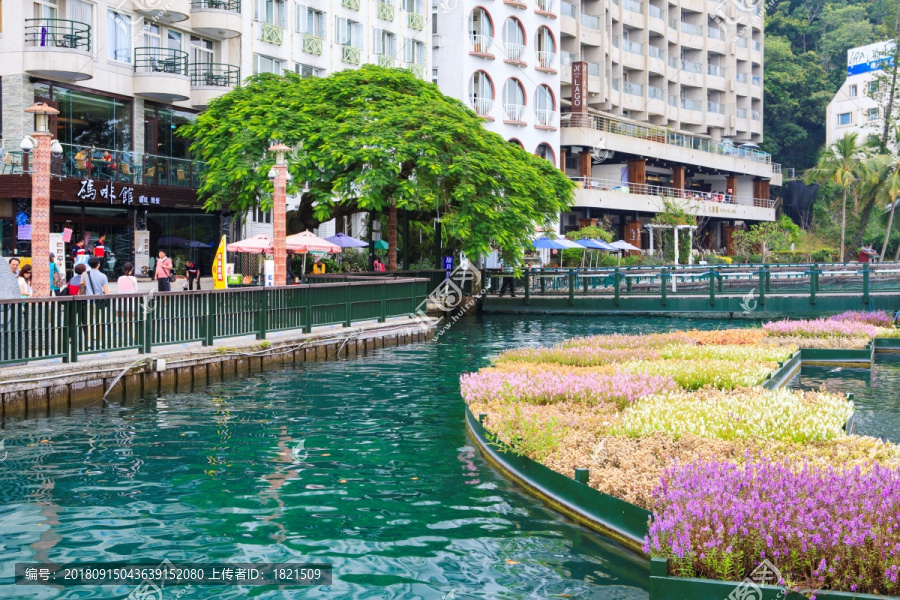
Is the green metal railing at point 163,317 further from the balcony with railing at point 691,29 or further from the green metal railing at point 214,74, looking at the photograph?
the balcony with railing at point 691,29

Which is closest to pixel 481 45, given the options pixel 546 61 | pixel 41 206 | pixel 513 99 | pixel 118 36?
pixel 513 99

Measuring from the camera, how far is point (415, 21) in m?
56.8

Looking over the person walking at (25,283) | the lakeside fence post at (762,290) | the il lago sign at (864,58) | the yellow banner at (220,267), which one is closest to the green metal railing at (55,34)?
the yellow banner at (220,267)

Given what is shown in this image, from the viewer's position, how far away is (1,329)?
16.4 meters

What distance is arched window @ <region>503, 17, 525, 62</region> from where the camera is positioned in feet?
209

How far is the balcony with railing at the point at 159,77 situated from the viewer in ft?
127

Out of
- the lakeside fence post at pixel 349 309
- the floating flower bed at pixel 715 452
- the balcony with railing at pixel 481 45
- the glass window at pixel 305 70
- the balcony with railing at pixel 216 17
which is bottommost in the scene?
the floating flower bed at pixel 715 452

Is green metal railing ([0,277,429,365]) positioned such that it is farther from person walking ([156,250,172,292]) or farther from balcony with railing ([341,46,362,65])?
balcony with railing ([341,46,362,65])

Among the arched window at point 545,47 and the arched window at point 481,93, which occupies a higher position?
the arched window at point 545,47

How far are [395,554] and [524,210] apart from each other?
30230 mm

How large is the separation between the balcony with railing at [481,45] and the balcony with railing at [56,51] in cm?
2974

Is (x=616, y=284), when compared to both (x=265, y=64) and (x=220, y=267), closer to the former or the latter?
(x=265, y=64)

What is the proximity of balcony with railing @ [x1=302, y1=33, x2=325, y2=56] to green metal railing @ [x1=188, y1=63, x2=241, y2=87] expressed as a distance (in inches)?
217

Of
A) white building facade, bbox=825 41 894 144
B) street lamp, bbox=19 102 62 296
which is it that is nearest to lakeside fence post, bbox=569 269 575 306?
street lamp, bbox=19 102 62 296
